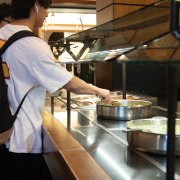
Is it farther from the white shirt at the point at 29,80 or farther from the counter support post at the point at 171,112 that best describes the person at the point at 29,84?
the counter support post at the point at 171,112

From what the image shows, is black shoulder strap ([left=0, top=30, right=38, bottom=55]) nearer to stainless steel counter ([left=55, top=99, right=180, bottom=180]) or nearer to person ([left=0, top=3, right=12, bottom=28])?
stainless steel counter ([left=55, top=99, right=180, bottom=180])

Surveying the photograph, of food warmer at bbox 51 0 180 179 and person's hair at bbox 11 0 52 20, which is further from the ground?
person's hair at bbox 11 0 52 20

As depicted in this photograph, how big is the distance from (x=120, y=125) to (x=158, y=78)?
2702mm

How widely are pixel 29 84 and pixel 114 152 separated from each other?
1.98ft

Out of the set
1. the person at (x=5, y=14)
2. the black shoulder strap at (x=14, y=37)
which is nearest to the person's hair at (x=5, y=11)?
the person at (x=5, y=14)

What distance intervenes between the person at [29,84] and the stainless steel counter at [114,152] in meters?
0.20

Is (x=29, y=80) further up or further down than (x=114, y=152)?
further up

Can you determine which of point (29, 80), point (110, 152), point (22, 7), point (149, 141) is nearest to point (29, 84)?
point (29, 80)

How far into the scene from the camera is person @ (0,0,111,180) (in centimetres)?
162

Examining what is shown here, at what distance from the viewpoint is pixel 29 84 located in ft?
5.55

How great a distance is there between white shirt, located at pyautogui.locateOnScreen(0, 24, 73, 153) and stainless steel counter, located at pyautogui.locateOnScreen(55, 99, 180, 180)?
0.24m

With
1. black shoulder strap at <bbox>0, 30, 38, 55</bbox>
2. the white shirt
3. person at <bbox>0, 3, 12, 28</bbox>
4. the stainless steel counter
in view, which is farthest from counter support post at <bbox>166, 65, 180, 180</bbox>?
person at <bbox>0, 3, 12, 28</bbox>

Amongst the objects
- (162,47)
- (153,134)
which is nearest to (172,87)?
(162,47)

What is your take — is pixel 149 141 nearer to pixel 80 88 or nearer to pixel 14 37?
pixel 80 88
